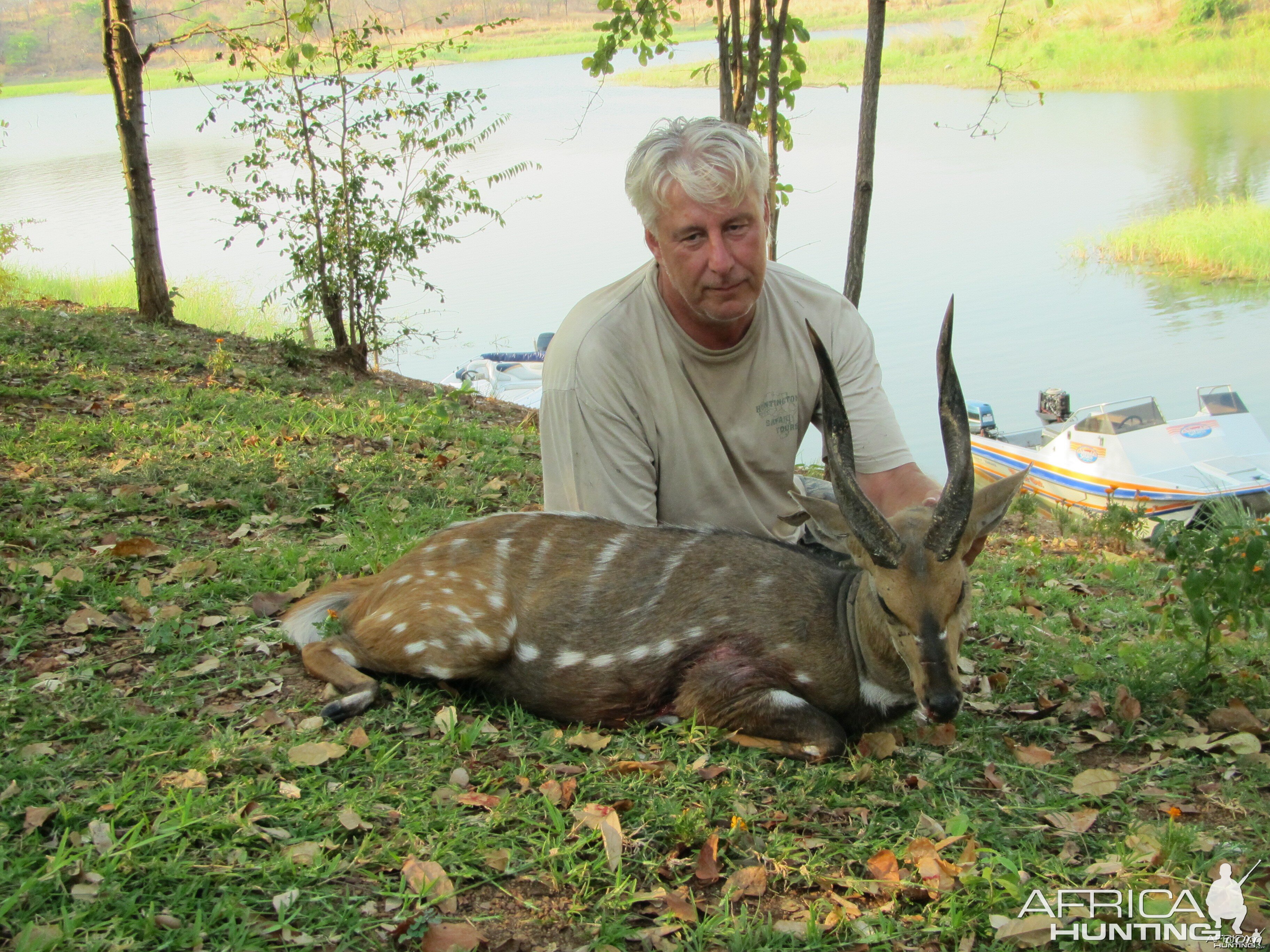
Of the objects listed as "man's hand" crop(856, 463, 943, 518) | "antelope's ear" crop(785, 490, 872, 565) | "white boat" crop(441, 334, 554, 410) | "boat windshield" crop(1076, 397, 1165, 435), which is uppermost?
"antelope's ear" crop(785, 490, 872, 565)

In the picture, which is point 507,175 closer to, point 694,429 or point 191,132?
point 694,429

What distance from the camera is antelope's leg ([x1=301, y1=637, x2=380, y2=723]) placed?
159 inches

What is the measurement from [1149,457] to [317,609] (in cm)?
1494

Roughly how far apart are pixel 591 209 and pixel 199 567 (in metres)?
25.2

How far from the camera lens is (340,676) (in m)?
4.22

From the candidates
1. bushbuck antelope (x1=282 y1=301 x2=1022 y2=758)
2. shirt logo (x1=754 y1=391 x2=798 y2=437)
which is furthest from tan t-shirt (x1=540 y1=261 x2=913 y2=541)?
bushbuck antelope (x1=282 y1=301 x2=1022 y2=758)

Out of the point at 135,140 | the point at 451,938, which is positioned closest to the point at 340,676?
the point at 451,938

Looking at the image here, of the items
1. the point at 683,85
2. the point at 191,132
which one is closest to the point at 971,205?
the point at 683,85

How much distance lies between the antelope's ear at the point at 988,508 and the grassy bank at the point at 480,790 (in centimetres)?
78

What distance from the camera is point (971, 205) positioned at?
30.7 metres

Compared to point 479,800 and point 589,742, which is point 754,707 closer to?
point 589,742

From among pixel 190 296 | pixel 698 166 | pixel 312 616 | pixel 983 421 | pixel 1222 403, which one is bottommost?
pixel 983 421

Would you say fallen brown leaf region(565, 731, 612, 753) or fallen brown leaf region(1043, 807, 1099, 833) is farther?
fallen brown leaf region(565, 731, 612, 753)

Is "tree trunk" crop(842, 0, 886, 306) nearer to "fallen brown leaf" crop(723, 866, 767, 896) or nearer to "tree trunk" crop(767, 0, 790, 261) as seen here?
"tree trunk" crop(767, 0, 790, 261)
